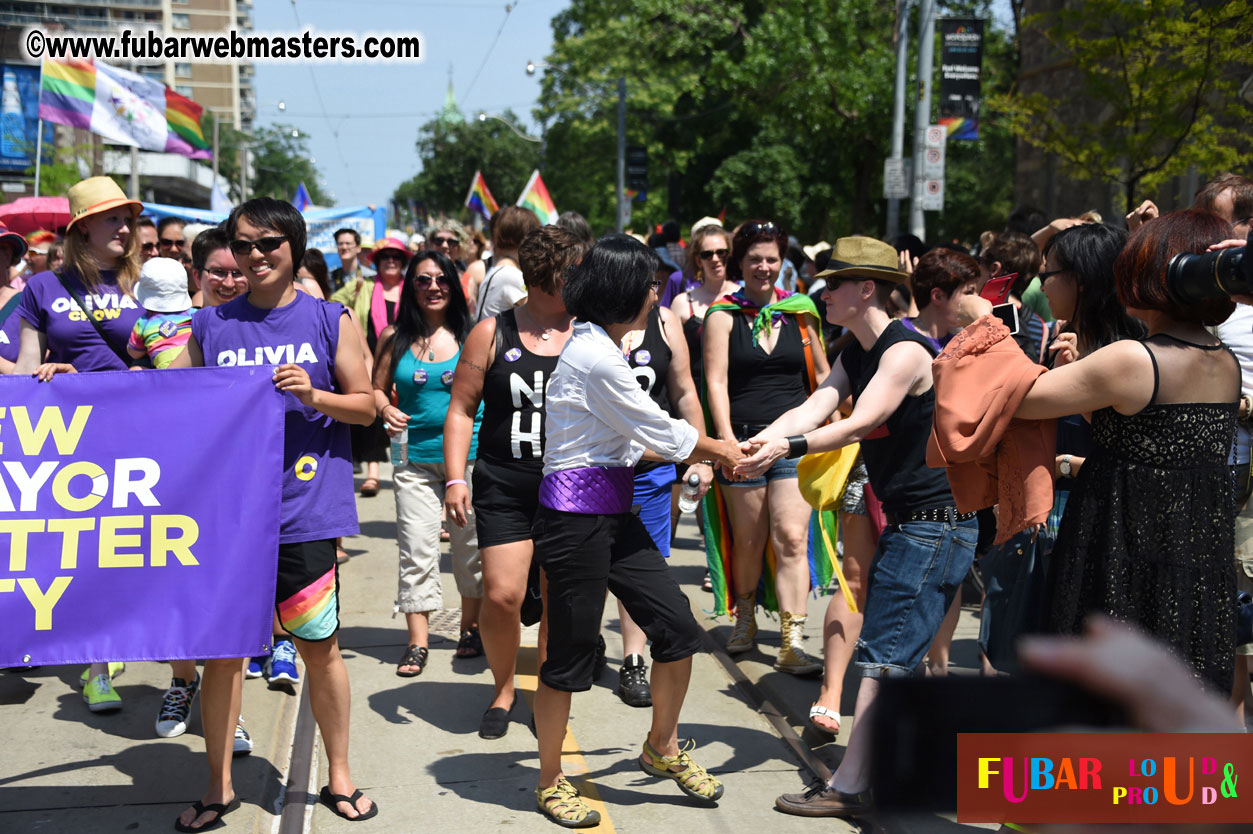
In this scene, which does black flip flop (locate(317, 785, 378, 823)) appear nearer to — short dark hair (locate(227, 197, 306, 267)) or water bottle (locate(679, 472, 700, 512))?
water bottle (locate(679, 472, 700, 512))

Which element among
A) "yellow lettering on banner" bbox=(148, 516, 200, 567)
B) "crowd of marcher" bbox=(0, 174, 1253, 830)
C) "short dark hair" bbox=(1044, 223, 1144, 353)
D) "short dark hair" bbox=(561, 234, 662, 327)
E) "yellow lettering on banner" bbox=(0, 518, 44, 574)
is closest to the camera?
"crowd of marcher" bbox=(0, 174, 1253, 830)

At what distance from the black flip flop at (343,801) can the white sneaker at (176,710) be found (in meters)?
1.02

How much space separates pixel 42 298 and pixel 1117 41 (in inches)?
419

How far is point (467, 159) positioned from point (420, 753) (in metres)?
69.5

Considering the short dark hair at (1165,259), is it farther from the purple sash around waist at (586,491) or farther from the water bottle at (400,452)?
the water bottle at (400,452)

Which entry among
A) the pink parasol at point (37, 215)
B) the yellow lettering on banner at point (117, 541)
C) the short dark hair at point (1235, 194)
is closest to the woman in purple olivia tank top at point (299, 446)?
the yellow lettering on banner at point (117, 541)

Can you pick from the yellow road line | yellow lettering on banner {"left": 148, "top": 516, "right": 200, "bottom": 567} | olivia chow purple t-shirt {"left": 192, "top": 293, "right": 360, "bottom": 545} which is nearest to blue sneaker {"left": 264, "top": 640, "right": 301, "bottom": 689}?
the yellow road line

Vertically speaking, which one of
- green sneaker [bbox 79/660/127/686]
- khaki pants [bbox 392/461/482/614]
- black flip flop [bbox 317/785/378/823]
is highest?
khaki pants [bbox 392/461/482/614]

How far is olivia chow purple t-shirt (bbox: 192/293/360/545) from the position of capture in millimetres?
4160

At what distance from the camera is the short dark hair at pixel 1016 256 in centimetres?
689

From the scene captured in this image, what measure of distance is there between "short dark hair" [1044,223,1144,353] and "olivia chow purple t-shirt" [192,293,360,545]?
246 cm

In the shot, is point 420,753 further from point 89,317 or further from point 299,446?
point 89,317

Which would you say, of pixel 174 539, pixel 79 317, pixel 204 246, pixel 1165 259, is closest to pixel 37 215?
pixel 204 246

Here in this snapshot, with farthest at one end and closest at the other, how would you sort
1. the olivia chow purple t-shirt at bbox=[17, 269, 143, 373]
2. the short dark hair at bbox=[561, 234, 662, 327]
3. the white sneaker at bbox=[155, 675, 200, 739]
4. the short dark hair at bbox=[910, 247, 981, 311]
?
the olivia chow purple t-shirt at bbox=[17, 269, 143, 373] < the white sneaker at bbox=[155, 675, 200, 739] < the short dark hair at bbox=[910, 247, 981, 311] < the short dark hair at bbox=[561, 234, 662, 327]
